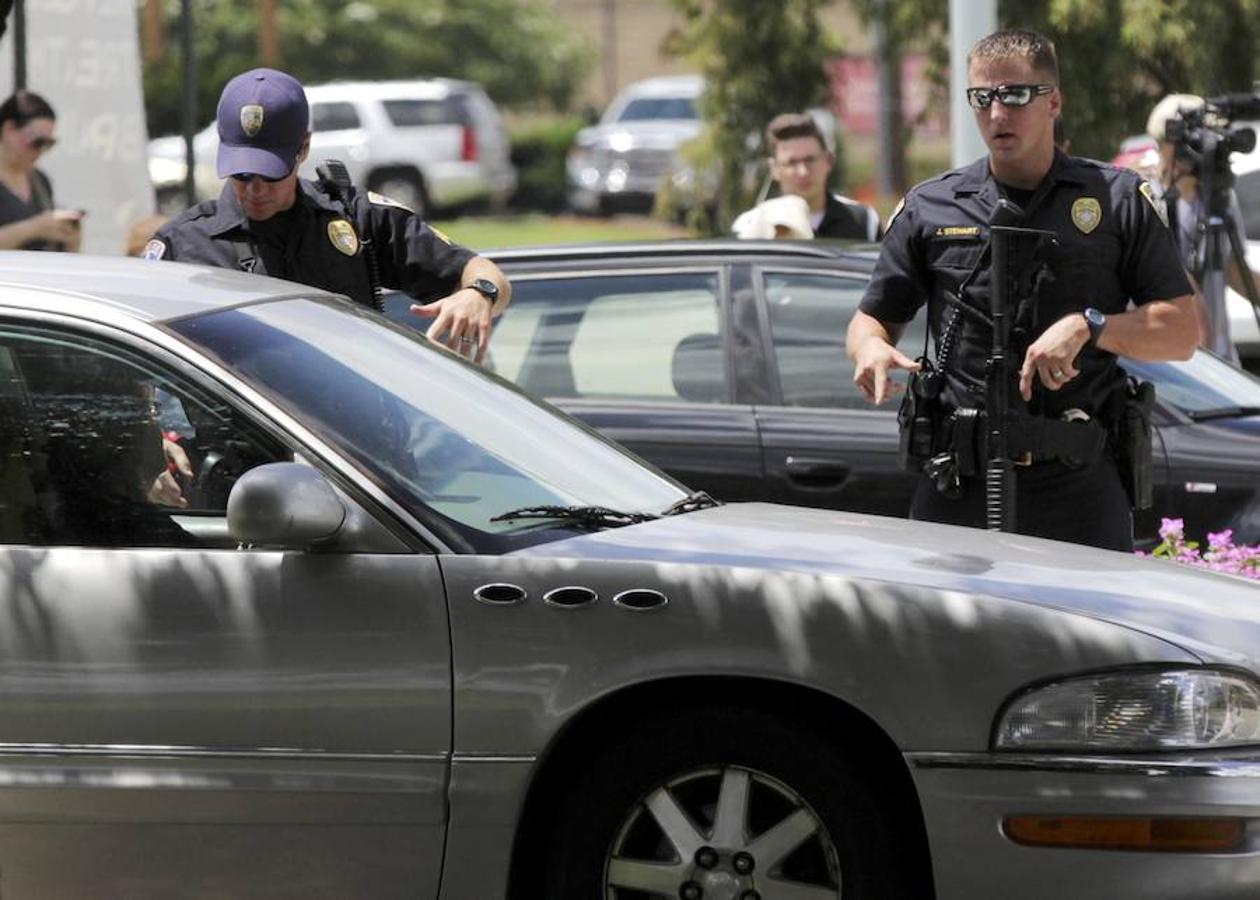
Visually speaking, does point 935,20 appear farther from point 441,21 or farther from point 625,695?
point 441,21

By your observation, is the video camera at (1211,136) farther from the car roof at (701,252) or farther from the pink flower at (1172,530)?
the pink flower at (1172,530)

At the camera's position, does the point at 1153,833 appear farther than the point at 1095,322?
No

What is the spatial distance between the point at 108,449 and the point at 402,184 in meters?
31.3

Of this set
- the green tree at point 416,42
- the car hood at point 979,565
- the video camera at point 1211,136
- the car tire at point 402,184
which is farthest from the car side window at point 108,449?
the green tree at point 416,42

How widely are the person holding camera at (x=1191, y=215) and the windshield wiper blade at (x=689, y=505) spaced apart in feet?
16.3

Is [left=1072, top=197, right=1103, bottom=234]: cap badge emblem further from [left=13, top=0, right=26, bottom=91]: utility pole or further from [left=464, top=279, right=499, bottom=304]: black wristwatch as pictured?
[left=13, top=0, right=26, bottom=91]: utility pole

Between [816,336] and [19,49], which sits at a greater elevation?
[19,49]

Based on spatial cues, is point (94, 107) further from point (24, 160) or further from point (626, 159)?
point (626, 159)

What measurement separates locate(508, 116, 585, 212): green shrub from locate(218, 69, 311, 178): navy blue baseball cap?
33.8 metres

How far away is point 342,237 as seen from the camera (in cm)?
595

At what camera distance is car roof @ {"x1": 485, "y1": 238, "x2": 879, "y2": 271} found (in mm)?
7707

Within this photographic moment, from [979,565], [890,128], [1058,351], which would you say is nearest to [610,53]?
[890,128]

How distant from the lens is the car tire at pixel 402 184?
3534cm

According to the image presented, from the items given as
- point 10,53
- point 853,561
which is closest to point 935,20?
point 10,53
